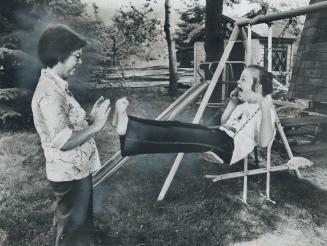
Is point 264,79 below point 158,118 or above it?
above

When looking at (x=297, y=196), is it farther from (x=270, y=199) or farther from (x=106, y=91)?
(x=106, y=91)

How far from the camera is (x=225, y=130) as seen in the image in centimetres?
381

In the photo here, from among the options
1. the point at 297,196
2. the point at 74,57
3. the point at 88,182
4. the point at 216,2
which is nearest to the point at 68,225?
the point at 88,182

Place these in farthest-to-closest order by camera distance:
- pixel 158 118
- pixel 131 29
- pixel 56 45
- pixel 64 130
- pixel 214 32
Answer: pixel 131 29, pixel 214 32, pixel 158 118, pixel 56 45, pixel 64 130

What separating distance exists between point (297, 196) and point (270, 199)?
37 centimetres

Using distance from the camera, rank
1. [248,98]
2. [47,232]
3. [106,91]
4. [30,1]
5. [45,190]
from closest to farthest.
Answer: [47,232]
[248,98]
[45,190]
[30,1]
[106,91]

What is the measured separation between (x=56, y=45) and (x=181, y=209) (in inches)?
94.4

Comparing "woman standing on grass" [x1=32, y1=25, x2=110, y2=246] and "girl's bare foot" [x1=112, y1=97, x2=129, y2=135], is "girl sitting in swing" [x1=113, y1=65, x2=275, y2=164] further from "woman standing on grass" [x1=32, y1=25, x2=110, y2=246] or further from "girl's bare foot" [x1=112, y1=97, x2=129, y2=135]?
"woman standing on grass" [x1=32, y1=25, x2=110, y2=246]

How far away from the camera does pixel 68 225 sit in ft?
7.87

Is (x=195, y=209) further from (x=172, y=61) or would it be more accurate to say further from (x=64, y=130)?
(x=172, y=61)

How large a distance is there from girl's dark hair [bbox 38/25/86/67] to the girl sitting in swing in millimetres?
606

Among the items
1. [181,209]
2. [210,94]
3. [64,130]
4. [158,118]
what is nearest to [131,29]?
[158,118]

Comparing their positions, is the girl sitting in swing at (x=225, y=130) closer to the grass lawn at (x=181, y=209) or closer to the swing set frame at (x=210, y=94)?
the swing set frame at (x=210, y=94)

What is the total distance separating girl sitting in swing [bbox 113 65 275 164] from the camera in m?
2.92
